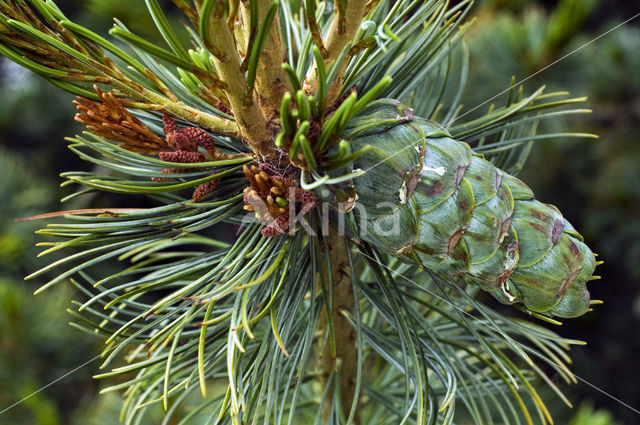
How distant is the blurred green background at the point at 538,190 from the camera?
0.87 metres

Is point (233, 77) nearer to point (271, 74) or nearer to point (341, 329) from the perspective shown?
point (271, 74)

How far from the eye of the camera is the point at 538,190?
104 centimetres

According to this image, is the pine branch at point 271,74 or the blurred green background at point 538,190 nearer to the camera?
the pine branch at point 271,74

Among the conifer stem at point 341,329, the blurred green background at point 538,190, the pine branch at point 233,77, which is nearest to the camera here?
the pine branch at point 233,77

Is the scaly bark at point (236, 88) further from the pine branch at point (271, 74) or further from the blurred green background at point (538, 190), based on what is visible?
the blurred green background at point (538, 190)

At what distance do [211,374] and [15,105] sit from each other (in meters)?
0.99

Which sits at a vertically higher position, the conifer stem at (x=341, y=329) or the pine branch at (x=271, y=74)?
the pine branch at (x=271, y=74)

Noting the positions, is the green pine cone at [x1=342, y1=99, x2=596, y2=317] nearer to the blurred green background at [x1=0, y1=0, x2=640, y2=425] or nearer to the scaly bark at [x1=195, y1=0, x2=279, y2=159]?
the scaly bark at [x1=195, y1=0, x2=279, y2=159]

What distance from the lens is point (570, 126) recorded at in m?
1.17

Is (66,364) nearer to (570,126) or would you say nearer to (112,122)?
(112,122)

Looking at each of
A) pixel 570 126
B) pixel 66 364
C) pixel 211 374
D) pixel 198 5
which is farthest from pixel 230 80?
pixel 570 126

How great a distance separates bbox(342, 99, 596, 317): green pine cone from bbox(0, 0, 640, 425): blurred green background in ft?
1.84

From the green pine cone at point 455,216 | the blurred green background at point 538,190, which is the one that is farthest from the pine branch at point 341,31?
the blurred green background at point 538,190

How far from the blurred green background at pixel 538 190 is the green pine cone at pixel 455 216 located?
22.1 inches
